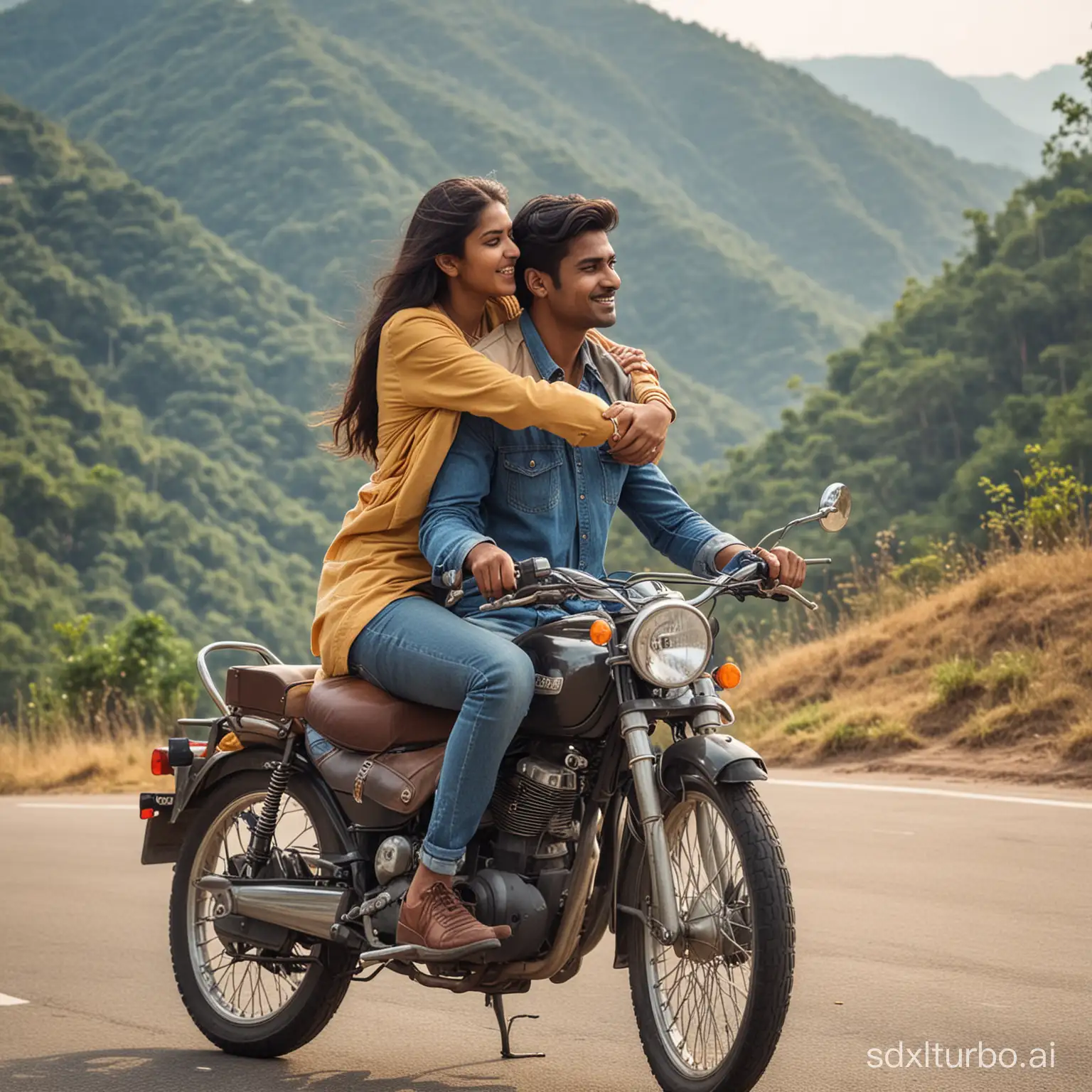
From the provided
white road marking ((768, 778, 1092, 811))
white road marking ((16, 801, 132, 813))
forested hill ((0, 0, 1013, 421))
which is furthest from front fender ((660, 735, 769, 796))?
forested hill ((0, 0, 1013, 421))

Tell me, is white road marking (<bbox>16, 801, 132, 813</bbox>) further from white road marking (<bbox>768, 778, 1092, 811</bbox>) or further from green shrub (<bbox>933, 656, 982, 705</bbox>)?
green shrub (<bbox>933, 656, 982, 705</bbox>)

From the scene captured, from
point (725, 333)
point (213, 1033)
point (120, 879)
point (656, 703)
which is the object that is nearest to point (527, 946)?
point (656, 703)

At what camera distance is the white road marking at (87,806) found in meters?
12.8

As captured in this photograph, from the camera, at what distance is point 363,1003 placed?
5.91m

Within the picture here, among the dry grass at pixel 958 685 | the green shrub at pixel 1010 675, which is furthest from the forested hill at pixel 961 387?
the green shrub at pixel 1010 675

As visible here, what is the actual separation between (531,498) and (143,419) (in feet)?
339

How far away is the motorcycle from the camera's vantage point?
167 inches

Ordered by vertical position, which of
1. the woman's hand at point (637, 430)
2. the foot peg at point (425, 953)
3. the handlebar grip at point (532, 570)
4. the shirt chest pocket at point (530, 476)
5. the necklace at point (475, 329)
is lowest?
the foot peg at point (425, 953)

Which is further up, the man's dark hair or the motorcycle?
the man's dark hair

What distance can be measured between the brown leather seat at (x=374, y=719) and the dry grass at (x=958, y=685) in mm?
6446

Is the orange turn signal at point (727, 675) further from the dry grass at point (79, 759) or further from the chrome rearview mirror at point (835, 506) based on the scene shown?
the dry grass at point (79, 759)

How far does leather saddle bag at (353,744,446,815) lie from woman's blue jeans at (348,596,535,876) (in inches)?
3.0

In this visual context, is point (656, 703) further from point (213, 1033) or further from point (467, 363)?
point (213, 1033)

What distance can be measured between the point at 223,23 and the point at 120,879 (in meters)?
190
